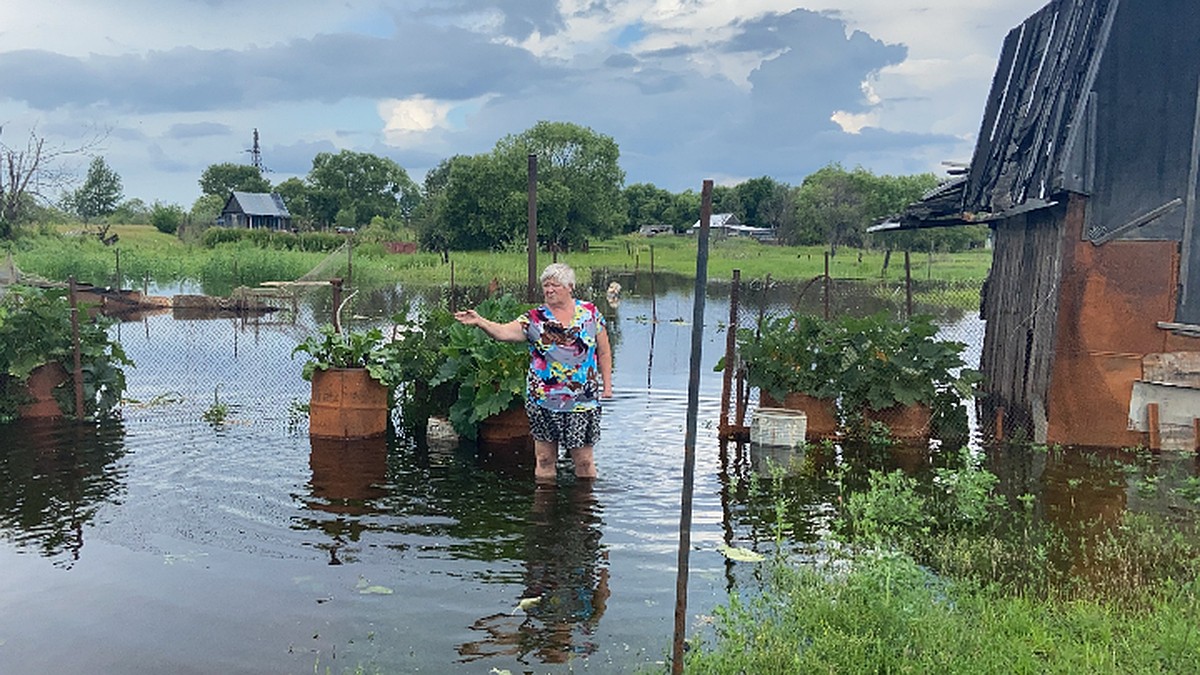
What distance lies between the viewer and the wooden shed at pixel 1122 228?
1007 cm

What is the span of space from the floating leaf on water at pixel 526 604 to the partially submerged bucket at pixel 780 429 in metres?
4.65

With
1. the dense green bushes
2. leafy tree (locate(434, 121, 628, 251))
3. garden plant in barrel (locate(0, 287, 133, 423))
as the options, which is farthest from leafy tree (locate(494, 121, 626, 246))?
garden plant in barrel (locate(0, 287, 133, 423))

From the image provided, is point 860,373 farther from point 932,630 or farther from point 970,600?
point 932,630

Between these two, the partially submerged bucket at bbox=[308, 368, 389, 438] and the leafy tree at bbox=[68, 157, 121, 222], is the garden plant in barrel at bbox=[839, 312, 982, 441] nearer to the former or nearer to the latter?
the partially submerged bucket at bbox=[308, 368, 389, 438]

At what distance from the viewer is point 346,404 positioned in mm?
10312

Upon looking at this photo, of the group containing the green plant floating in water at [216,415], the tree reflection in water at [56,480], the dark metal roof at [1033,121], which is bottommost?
the tree reflection in water at [56,480]

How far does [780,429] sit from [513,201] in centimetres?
5272

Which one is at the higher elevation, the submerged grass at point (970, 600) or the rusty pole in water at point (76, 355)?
the rusty pole in water at point (76, 355)

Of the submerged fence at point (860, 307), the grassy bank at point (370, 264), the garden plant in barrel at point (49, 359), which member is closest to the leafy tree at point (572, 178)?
the grassy bank at point (370, 264)

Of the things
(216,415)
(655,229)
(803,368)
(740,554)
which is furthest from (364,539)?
(655,229)

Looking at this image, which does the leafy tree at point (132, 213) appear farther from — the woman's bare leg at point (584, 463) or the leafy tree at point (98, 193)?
the woman's bare leg at point (584, 463)

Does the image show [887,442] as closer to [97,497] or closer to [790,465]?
[790,465]

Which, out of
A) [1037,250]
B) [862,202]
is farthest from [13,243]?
[862,202]

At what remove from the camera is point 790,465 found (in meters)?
9.55
